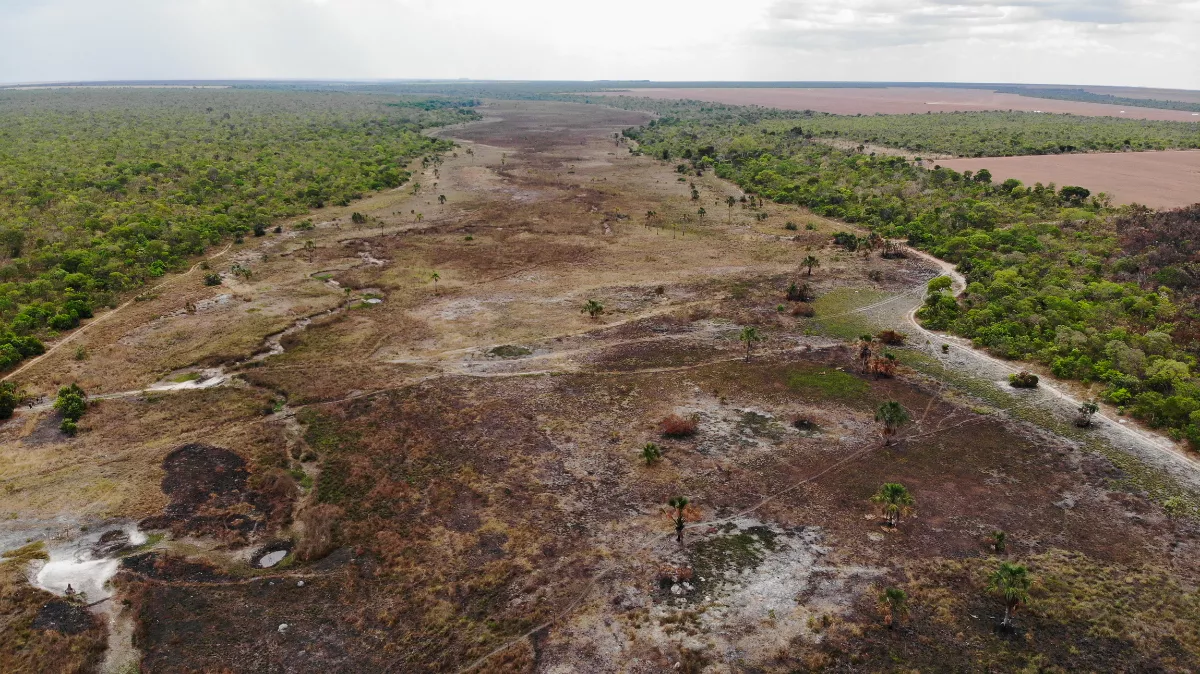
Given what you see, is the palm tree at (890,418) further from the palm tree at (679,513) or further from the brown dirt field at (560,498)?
the palm tree at (679,513)

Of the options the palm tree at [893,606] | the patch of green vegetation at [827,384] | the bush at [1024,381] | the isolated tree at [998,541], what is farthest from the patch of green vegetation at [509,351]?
the bush at [1024,381]

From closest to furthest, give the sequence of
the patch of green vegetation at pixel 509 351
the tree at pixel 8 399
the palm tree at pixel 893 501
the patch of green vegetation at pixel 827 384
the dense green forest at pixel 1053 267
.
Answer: the palm tree at pixel 893 501
the tree at pixel 8 399
the patch of green vegetation at pixel 827 384
the dense green forest at pixel 1053 267
the patch of green vegetation at pixel 509 351

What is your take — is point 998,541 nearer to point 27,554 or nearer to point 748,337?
point 748,337

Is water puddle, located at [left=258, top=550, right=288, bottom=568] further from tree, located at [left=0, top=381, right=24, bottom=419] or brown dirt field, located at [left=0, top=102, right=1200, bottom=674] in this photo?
tree, located at [left=0, top=381, right=24, bottom=419]

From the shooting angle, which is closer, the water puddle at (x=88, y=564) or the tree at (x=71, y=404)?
the water puddle at (x=88, y=564)

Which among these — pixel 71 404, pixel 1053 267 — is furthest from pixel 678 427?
pixel 1053 267

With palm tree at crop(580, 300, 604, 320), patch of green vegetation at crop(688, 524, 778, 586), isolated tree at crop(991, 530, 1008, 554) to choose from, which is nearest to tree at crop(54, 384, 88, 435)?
palm tree at crop(580, 300, 604, 320)
